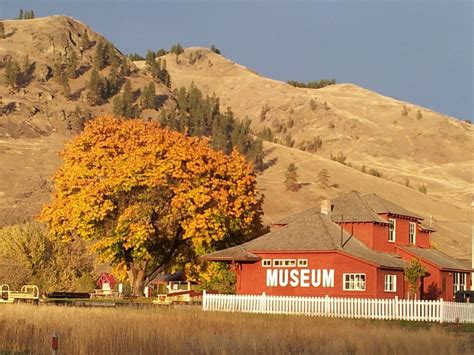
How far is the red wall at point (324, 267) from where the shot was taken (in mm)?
50312

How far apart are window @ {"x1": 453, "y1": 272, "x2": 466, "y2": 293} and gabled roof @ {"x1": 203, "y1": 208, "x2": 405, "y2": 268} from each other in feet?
21.6

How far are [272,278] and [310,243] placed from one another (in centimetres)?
321

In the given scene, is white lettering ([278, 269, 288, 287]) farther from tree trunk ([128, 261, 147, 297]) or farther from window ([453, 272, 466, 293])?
window ([453, 272, 466, 293])

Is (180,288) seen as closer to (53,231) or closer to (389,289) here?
(53,231)

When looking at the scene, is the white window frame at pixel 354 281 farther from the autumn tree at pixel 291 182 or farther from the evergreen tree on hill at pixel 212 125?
the evergreen tree on hill at pixel 212 125

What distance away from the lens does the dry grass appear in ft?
73.8

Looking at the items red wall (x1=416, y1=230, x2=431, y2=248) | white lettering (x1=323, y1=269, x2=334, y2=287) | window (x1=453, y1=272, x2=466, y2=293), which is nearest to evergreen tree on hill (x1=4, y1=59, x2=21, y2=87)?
red wall (x1=416, y1=230, x2=431, y2=248)

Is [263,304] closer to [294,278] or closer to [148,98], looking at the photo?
[294,278]

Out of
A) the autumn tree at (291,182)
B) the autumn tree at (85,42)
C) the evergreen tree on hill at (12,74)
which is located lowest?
the autumn tree at (291,182)

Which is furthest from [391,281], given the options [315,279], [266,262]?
[266,262]

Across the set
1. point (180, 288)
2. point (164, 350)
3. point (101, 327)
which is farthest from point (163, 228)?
point (164, 350)

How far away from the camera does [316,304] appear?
4528cm

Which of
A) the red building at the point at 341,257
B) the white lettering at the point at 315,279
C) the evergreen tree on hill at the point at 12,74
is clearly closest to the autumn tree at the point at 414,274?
the red building at the point at 341,257

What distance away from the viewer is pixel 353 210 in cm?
5781
